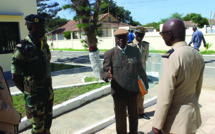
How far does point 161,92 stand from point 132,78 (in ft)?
3.11

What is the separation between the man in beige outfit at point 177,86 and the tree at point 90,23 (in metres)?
4.84

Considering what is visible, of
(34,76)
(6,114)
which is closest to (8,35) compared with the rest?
(34,76)

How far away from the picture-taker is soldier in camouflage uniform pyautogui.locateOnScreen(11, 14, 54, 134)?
2529 millimetres

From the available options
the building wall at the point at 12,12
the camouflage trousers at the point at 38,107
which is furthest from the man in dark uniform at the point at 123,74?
the building wall at the point at 12,12

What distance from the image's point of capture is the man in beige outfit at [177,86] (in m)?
1.78

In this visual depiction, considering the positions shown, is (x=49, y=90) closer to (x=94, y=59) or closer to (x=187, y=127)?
(x=187, y=127)

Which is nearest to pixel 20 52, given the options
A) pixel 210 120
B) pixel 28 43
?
pixel 28 43

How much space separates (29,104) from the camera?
102 inches

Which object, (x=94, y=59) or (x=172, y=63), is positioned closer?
(x=172, y=63)

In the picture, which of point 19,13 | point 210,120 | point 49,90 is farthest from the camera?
point 19,13

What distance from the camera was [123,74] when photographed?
275 cm

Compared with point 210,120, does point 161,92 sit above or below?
above

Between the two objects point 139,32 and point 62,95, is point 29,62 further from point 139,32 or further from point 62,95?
point 62,95

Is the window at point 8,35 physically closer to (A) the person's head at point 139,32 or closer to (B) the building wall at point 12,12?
(B) the building wall at point 12,12
